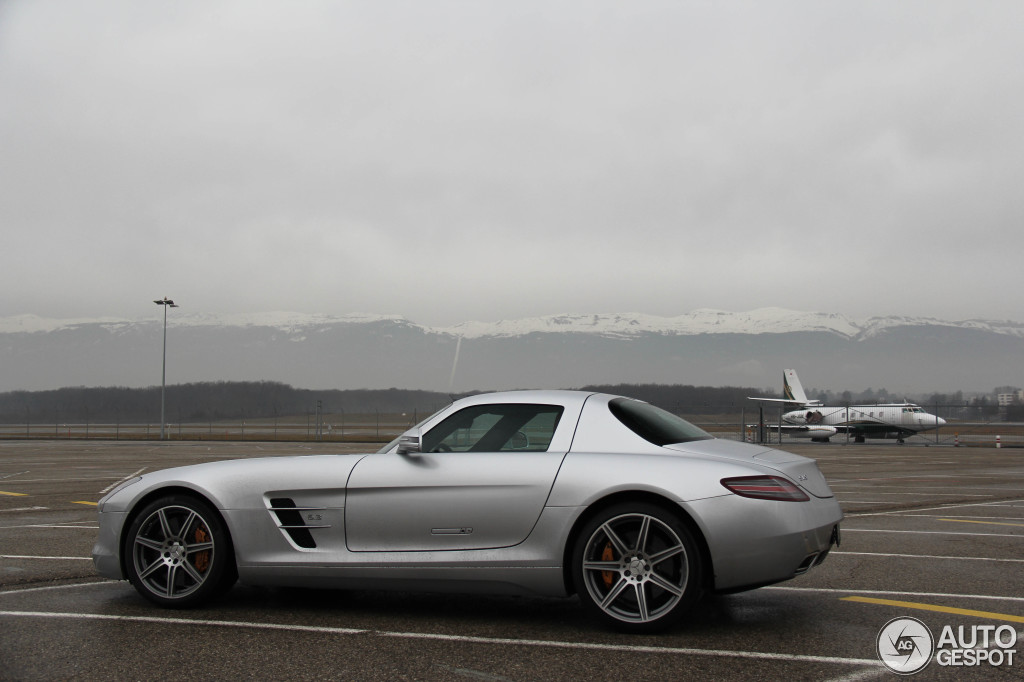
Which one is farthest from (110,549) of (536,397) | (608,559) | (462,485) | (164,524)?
(608,559)

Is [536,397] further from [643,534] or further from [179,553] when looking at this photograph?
[179,553]

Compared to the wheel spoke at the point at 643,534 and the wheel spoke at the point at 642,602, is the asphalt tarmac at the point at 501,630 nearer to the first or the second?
the wheel spoke at the point at 642,602

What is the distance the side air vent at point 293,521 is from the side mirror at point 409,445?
0.68 m

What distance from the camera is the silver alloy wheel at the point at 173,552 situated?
215 inches

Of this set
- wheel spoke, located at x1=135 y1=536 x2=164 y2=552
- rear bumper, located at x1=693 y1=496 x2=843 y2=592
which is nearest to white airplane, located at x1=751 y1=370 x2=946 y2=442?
rear bumper, located at x1=693 y1=496 x2=843 y2=592

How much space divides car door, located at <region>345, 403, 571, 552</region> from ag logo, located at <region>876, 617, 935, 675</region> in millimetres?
1900

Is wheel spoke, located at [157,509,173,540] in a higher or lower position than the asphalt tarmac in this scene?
higher

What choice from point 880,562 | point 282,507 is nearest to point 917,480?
point 880,562

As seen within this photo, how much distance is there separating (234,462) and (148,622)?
1.08 meters

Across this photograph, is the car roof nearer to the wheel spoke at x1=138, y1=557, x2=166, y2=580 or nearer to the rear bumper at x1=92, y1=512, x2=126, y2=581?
the wheel spoke at x1=138, y1=557, x2=166, y2=580

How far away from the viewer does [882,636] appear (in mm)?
4703

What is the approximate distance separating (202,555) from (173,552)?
191 millimetres

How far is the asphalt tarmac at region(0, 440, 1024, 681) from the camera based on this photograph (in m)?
4.11

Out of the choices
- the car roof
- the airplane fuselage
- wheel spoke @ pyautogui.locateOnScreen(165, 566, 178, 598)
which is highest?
the car roof
